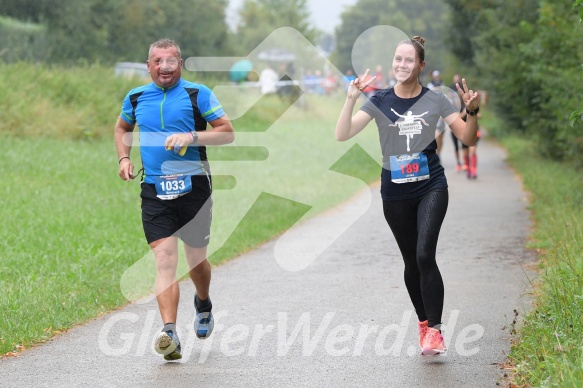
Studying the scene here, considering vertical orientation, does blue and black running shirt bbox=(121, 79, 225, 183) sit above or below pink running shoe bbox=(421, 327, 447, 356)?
above

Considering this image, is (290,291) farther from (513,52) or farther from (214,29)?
(214,29)

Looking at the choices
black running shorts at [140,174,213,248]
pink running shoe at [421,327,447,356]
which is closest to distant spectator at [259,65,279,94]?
black running shorts at [140,174,213,248]

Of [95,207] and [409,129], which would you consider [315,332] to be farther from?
[95,207]

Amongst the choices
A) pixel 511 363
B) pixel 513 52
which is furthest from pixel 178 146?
pixel 513 52

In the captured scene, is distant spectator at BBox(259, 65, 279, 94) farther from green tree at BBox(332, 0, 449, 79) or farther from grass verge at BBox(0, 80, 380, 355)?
green tree at BBox(332, 0, 449, 79)

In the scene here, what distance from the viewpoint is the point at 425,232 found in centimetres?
676

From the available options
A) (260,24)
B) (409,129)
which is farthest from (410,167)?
(260,24)

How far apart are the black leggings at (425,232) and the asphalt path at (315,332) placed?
383mm

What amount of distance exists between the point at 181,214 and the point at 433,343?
1.80 m

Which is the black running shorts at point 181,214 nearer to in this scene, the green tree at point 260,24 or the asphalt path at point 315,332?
the asphalt path at point 315,332

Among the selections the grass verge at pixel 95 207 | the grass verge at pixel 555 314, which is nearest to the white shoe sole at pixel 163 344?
the grass verge at pixel 95 207

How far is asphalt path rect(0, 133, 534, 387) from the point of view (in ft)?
20.9

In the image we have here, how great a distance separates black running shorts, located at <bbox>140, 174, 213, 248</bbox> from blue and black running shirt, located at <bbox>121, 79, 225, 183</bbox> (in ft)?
0.34

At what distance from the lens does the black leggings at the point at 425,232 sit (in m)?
6.77
